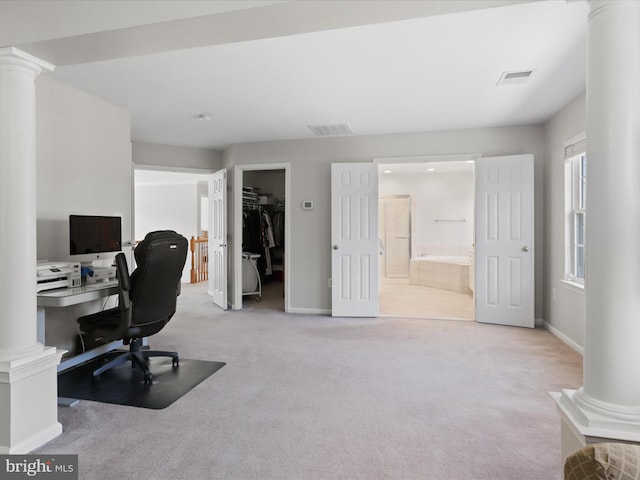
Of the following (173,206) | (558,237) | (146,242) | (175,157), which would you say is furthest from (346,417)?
(173,206)

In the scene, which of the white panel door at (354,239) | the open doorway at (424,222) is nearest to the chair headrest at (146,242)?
the white panel door at (354,239)

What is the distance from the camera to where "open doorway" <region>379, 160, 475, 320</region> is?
7.74 metres

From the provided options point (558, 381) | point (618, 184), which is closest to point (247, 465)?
point (618, 184)

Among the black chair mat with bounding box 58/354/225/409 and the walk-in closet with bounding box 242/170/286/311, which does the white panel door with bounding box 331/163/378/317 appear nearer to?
the walk-in closet with bounding box 242/170/286/311

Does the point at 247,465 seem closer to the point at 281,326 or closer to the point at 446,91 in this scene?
the point at 281,326

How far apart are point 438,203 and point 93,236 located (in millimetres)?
6890

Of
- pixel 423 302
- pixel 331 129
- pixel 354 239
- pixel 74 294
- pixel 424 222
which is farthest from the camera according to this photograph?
pixel 424 222

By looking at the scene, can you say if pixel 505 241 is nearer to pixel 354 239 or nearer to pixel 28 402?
pixel 354 239

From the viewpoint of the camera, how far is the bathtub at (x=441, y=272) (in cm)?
698

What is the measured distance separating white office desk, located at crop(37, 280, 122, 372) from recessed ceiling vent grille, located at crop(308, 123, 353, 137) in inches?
112

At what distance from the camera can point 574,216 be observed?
12.9 feet

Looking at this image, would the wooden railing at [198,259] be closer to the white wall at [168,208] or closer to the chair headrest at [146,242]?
the white wall at [168,208]

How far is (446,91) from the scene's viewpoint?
3.48m

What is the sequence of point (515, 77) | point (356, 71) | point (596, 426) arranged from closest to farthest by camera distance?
point (596, 426)
point (356, 71)
point (515, 77)
